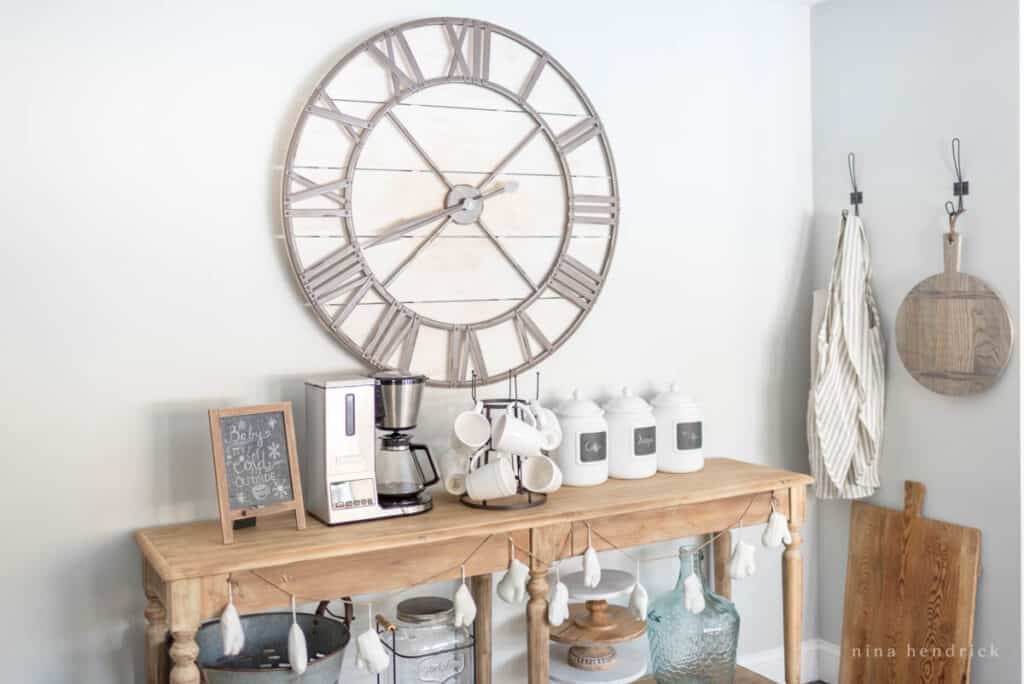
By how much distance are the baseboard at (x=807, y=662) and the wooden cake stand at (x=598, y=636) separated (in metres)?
0.62

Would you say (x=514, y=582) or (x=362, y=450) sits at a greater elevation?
(x=362, y=450)

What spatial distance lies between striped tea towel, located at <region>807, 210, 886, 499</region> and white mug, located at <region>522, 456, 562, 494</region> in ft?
3.62

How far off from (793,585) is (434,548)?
3.84ft

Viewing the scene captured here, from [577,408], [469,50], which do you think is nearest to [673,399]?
[577,408]

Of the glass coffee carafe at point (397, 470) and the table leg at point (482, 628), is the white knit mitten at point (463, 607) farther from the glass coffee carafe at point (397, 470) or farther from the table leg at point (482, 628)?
the table leg at point (482, 628)

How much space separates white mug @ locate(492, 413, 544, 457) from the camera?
2.54m

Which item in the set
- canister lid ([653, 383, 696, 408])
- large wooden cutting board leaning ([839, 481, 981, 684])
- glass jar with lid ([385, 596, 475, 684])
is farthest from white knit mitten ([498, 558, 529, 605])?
large wooden cutting board leaning ([839, 481, 981, 684])

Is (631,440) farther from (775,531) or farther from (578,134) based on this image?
(578,134)

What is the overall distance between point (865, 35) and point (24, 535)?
9.54 ft

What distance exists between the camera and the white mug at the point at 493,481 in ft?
8.22

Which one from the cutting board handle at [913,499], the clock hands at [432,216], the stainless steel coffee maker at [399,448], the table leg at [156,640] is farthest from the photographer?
the cutting board handle at [913,499]

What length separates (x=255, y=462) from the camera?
231 centimetres

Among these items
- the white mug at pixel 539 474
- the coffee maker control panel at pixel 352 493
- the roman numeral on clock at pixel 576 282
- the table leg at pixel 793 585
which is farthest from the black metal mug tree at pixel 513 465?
the table leg at pixel 793 585

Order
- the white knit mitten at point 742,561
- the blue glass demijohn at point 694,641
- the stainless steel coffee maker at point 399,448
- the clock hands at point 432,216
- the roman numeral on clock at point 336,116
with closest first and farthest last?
the stainless steel coffee maker at point 399,448, the roman numeral on clock at point 336,116, the clock hands at point 432,216, the white knit mitten at point 742,561, the blue glass demijohn at point 694,641
